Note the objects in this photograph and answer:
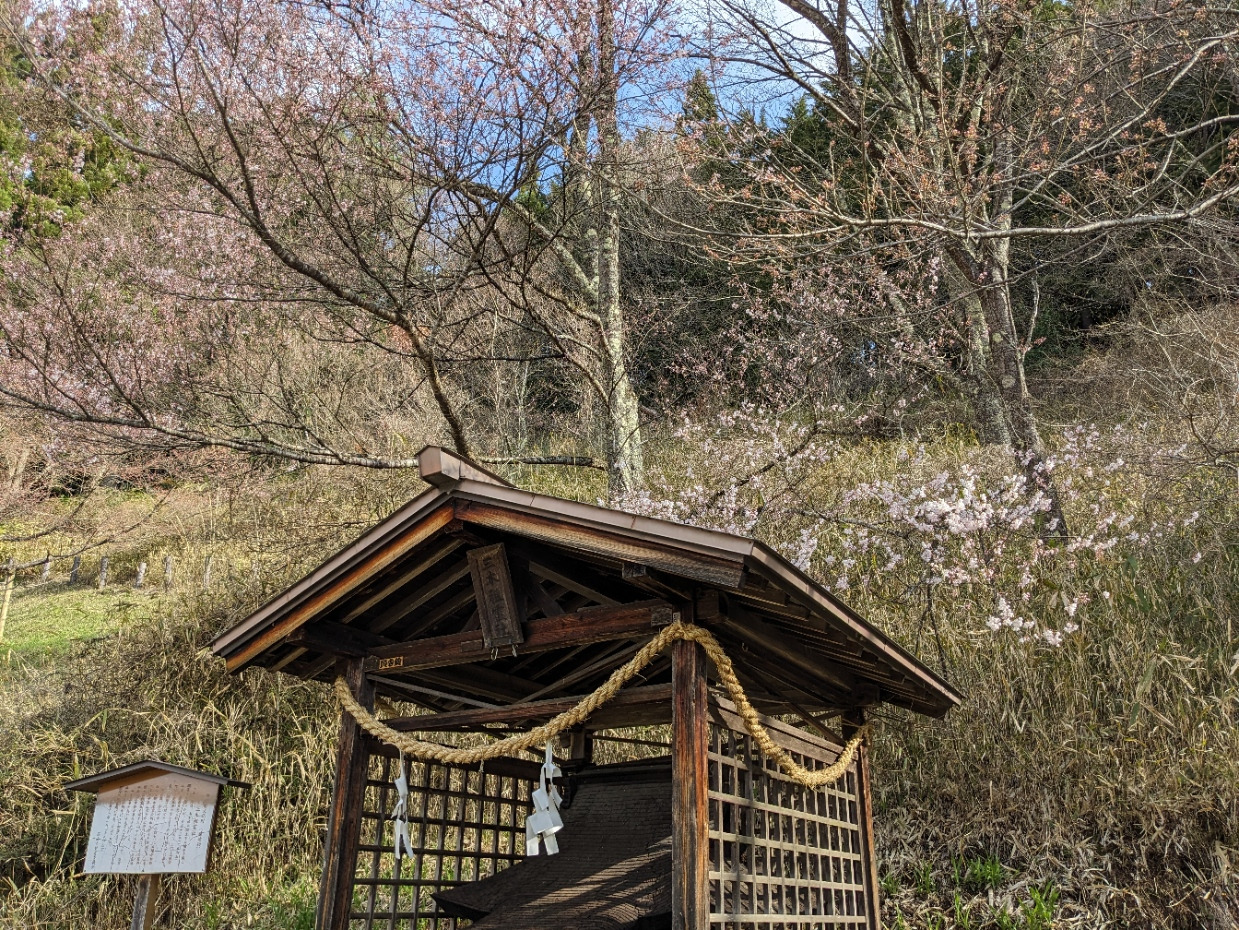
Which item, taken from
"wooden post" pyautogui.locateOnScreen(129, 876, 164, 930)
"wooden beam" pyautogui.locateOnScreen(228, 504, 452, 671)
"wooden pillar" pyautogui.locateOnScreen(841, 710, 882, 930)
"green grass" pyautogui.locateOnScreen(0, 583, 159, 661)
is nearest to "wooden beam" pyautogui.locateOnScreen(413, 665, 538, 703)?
"wooden beam" pyautogui.locateOnScreen(228, 504, 452, 671)

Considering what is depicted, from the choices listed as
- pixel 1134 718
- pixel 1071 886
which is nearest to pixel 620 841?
pixel 1071 886

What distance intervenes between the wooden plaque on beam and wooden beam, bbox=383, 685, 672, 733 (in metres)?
0.37

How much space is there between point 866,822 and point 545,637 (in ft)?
7.39

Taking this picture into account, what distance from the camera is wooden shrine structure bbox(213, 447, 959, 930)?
3.69 m

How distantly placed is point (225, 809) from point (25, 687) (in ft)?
12.9

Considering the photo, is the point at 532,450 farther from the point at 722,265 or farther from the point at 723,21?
the point at 723,21

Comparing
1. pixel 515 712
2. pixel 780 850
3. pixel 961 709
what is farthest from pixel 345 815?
pixel 961 709

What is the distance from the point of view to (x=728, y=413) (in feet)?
44.6

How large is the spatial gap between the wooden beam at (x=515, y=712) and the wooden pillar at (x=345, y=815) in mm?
193

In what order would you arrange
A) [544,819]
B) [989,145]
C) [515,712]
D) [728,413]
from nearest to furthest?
1. [544,819]
2. [515,712]
3. [989,145]
4. [728,413]

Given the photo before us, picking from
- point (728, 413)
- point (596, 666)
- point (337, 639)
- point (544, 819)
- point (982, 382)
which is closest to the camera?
point (544, 819)

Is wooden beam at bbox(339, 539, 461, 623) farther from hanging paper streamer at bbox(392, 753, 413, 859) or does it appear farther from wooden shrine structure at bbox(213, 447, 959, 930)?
hanging paper streamer at bbox(392, 753, 413, 859)

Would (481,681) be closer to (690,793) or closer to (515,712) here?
(515,712)

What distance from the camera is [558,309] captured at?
11.4 meters
